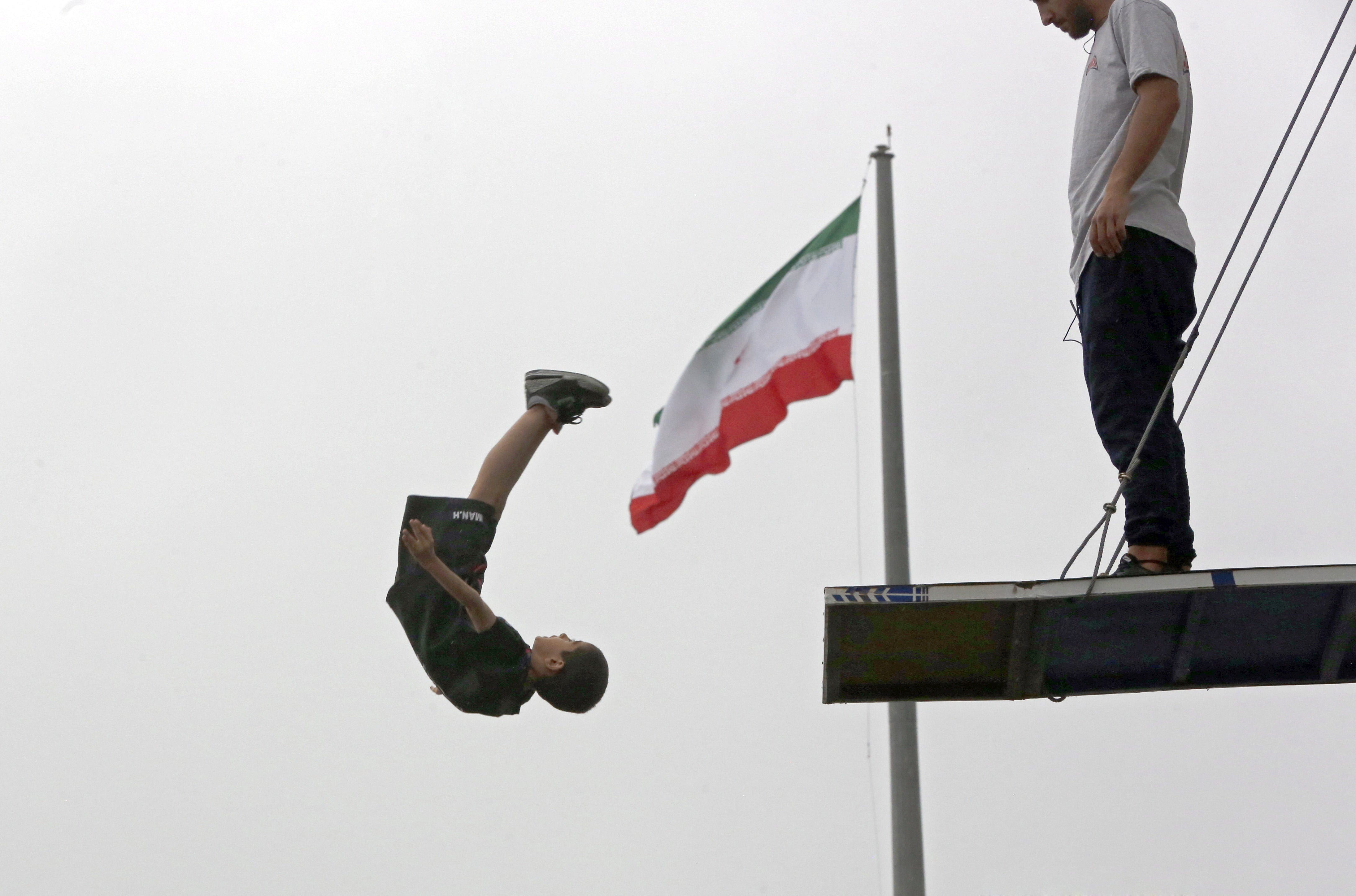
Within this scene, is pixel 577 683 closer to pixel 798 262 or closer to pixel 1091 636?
pixel 1091 636

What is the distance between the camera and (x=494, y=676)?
6156 mm

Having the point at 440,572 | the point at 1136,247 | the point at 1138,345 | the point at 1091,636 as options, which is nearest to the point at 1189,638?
the point at 1091,636

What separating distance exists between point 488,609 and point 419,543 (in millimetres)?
425

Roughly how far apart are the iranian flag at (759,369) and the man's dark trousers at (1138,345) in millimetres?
5112

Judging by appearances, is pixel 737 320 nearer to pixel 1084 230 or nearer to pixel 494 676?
pixel 494 676

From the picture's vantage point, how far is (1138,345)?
4.09 meters

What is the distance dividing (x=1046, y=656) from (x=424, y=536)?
2741 millimetres

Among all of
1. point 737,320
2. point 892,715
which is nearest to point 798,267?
point 737,320

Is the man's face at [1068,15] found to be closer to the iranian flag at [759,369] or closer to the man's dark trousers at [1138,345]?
the man's dark trousers at [1138,345]

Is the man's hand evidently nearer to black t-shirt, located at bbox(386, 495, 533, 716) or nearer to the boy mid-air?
the boy mid-air

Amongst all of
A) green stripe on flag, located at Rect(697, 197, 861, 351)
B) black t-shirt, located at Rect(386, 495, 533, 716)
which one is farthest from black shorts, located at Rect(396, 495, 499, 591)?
green stripe on flag, located at Rect(697, 197, 861, 351)

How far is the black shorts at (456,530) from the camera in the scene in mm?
6016

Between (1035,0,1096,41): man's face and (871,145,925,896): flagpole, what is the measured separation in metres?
3.10

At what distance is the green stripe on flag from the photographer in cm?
998
